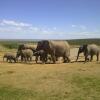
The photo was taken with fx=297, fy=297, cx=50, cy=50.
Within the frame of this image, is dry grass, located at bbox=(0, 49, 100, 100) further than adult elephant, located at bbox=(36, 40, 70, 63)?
No


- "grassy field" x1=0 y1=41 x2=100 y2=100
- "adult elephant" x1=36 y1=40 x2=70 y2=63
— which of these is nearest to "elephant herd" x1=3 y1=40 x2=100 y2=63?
"adult elephant" x1=36 y1=40 x2=70 y2=63

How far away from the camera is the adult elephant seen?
27625 mm

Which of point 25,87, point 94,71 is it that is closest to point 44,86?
point 25,87

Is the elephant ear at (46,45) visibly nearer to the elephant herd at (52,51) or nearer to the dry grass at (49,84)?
the elephant herd at (52,51)

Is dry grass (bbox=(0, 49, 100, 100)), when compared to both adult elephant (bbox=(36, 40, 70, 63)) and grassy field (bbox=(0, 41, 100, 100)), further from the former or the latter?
adult elephant (bbox=(36, 40, 70, 63))

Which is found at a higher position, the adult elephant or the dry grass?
the adult elephant

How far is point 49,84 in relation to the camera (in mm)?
15461

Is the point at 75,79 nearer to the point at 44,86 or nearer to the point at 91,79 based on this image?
the point at 91,79

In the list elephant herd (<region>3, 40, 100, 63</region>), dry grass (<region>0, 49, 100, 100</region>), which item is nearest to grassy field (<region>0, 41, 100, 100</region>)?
dry grass (<region>0, 49, 100, 100</region>)

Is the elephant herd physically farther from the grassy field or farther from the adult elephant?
the grassy field

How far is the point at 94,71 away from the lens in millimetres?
19219

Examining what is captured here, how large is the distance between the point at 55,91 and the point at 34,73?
476 cm

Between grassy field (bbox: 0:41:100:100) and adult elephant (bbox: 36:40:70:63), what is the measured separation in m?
8.11

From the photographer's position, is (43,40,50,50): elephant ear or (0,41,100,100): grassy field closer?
(0,41,100,100): grassy field
